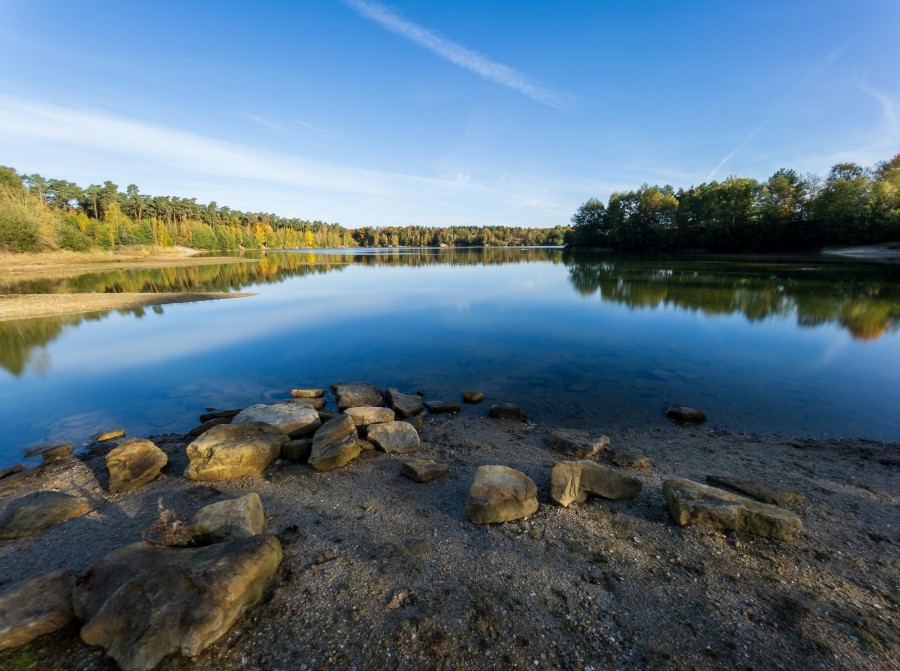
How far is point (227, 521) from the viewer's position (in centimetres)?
527

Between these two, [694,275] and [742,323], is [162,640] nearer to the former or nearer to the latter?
[742,323]

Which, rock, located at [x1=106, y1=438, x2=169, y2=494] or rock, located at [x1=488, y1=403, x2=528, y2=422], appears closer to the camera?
rock, located at [x1=106, y1=438, x2=169, y2=494]

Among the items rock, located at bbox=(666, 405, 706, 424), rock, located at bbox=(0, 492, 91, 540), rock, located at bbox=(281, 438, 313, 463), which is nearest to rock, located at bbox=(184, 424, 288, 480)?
rock, located at bbox=(281, 438, 313, 463)

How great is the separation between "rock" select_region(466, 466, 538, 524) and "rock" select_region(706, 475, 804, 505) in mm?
3925

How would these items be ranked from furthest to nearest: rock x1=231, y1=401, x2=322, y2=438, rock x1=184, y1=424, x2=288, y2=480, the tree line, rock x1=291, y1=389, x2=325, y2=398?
the tree line → rock x1=291, y1=389, x2=325, y2=398 → rock x1=231, y1=401, x2=322, y2=438 → rock x1=184, y1=424, x2=288, y2=480

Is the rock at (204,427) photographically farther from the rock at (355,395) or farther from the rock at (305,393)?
the rock at (355,395)

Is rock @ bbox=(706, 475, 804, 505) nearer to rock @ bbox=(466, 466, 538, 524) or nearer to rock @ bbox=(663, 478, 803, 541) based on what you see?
rock @ bbox=(663, 478, 803, 541)

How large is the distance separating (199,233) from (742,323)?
5967 inches

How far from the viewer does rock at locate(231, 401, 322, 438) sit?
9062mm

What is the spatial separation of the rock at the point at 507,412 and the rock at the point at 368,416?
10.4 feet

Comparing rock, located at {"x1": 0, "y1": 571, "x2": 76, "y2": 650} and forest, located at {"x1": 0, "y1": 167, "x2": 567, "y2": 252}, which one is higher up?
forest, located at {"x1": 0, "y1": 167, "x2": 567, "y2": 252}

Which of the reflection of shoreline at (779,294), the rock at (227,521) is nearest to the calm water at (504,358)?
the reflection of shoreline at (779,294)

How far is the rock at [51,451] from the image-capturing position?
8.88m

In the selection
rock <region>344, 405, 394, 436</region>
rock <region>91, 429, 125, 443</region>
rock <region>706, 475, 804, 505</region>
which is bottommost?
rock <region>91, 429, 125, 443</region>
